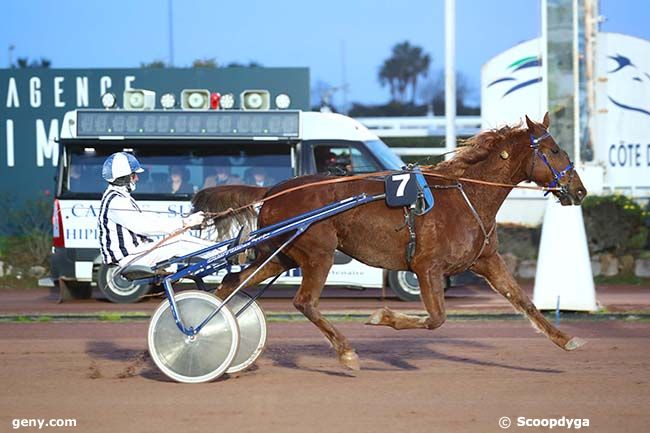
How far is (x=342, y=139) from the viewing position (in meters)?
13.6

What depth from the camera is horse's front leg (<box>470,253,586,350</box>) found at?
26.0ft

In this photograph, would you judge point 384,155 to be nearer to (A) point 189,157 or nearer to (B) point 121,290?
(A) point 189,157

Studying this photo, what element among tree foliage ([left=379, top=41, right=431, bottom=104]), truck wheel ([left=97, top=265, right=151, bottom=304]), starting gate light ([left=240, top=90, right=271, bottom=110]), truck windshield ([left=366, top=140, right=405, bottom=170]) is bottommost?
truck wheel ([left=97, top=265, right=151, bottom=304])

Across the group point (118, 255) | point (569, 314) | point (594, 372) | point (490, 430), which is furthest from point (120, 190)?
point (569, 314)

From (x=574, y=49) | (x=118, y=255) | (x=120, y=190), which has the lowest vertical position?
(x=118, y=255)

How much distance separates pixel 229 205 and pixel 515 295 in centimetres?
236

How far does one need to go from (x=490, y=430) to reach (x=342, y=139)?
7910 mm

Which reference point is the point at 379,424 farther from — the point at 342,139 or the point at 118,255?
the point at 342,139

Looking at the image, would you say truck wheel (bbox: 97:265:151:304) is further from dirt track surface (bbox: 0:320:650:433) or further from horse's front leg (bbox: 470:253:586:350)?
horse's front leg (bbox: 470:253:586:350)

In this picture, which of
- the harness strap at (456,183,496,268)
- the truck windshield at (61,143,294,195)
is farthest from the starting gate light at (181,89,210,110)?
the harness strap at (456,183,496,268)

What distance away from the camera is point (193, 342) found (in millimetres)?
7520

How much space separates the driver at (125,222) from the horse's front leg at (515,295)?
2.28 m

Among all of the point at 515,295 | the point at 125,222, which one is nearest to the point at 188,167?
the point at 125,222

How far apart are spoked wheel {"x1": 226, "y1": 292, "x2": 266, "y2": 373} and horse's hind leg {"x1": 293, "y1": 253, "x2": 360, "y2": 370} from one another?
362mm
